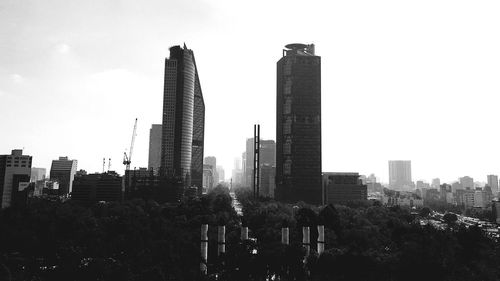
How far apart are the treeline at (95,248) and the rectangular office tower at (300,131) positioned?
78.1 m

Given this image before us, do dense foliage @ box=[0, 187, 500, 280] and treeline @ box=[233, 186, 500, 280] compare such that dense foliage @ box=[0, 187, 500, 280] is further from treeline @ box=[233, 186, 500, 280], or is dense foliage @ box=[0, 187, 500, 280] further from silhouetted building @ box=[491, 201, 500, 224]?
silhouetted building @ box=[491, 201, 500, 224]

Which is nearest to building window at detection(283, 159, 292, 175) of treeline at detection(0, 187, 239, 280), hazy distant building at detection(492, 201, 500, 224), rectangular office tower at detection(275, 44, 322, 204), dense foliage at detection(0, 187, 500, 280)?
rectangular office tower at detection(275, 44, 322, 204)

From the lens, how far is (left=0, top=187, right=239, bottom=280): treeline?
46344 millimetres

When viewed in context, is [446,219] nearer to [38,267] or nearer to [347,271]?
[347,271]

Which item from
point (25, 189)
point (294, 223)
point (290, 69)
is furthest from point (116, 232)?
point (290, 69)

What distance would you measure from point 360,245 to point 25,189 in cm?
12526

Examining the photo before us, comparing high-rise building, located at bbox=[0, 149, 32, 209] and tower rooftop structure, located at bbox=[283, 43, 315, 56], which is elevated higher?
tower rooftop structure, located at bbox=[283, 43, 315, 56]

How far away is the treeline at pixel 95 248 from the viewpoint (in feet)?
152

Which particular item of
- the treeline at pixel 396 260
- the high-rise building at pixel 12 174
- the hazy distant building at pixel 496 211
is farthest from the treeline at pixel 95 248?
the hazy distant building at pixel 496 211

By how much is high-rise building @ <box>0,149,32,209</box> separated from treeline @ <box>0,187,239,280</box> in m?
59.1

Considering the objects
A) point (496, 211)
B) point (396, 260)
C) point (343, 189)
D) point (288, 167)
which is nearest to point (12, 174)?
point (288, 167)

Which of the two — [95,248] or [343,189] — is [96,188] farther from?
[95,248]

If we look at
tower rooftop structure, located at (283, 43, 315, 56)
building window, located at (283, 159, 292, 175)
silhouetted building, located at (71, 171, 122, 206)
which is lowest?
silhouetted building, located at (71, 171, 122, 206)

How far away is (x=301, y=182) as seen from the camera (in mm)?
173375
